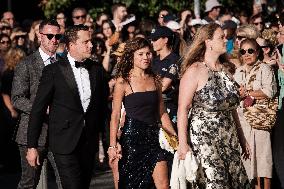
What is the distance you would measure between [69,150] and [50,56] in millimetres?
1584

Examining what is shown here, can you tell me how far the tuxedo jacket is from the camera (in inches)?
348

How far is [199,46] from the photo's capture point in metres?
9.18

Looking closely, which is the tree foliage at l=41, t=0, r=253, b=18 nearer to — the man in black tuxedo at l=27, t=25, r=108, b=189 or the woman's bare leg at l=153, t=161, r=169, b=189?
the woman's bare leg at l=153, t=161, r=169, b=189

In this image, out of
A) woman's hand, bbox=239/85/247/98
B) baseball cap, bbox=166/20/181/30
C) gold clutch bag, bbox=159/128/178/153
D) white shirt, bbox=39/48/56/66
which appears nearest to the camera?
gold clutch bag, bbox=159/128/178/153

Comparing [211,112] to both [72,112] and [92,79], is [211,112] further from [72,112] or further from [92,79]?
[72,112]

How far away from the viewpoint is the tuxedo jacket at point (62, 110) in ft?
29.0

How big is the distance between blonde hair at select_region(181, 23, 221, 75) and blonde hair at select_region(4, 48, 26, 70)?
5.80m

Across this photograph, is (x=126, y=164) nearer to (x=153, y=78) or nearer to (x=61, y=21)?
(x=153, y=78)

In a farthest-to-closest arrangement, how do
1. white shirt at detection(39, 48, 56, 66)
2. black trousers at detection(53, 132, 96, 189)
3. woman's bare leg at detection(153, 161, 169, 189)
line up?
white shirt at detection(39, 48, 56, 66), woman's bare leg at detection(153, 161, 169, 189), black trousers at detection(53, 132, 96, 189)

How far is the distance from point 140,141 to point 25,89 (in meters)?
→ 1.26

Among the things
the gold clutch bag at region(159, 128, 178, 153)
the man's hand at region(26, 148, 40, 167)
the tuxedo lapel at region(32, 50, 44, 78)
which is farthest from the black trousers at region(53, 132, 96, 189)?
the tuxedo lapel at region(32, 50, 44, 78)

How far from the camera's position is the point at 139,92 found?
31.9 feet

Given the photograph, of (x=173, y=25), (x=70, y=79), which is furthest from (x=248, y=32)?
(x=70, y=79)

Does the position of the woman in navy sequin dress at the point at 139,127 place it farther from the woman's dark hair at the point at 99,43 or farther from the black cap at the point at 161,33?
the woman's dark hair at the point at 99,43
